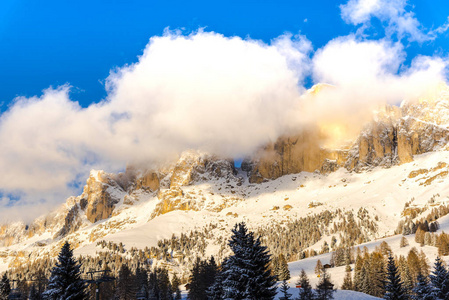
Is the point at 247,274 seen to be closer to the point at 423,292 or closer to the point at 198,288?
the point at 423,292

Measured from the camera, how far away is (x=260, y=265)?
3494 centimetres

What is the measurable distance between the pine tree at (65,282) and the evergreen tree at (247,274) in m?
16.3

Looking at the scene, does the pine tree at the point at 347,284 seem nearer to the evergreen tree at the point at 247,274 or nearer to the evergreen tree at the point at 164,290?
the evergreen tree at the point at 164,290

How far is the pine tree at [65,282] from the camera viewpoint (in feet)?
127

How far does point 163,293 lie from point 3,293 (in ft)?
167

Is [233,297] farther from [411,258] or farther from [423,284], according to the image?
[411,258]

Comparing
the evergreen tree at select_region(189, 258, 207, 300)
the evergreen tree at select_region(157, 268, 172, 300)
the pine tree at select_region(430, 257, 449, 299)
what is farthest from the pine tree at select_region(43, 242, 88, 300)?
the evergreen tree at select_region(157, 268, 172, 300)

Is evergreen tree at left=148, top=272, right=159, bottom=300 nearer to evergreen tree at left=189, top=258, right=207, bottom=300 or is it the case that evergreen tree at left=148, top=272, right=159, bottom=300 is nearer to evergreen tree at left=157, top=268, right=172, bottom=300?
evergreen tree at left=157, top=268, right=172, bottom=300

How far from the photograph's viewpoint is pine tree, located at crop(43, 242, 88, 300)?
→ 3884 cm

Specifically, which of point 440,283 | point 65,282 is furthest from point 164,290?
point 65,282

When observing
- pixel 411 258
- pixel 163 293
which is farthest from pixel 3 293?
pixel 411 258

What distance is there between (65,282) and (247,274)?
19.5 metres

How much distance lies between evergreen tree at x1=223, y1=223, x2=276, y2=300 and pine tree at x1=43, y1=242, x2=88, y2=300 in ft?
53.4

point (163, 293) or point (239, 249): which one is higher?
point (239, 249)
